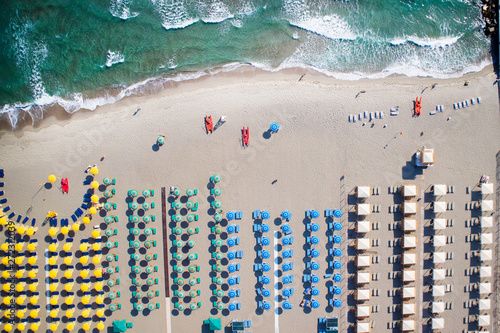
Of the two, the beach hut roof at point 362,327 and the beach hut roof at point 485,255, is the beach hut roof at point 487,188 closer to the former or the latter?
the beach hut roof at point 485,255

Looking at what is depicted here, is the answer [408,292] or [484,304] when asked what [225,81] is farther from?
[484,304]

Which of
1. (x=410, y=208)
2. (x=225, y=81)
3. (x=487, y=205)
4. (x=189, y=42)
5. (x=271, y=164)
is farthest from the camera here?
(x=189, y=42)

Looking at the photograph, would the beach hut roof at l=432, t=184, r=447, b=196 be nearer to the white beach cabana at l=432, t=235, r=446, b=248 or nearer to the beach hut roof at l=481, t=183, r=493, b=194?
the beach hut roof at l=481, t=183, r=493, b=194

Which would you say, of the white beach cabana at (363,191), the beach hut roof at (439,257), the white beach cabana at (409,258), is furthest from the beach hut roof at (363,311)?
the white beach cabana at (363,191)

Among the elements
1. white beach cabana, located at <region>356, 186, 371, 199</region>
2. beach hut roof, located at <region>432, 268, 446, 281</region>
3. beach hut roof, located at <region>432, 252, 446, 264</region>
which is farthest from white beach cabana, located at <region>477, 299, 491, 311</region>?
white beach cabana, located at <region>356, 186, 371, 199</region>

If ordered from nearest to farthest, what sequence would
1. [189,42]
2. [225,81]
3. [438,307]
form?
[438,307] → [225,81] → [189,42]

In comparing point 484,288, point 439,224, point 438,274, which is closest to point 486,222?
point 439,224

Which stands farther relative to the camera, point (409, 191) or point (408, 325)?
point (408, 325)
